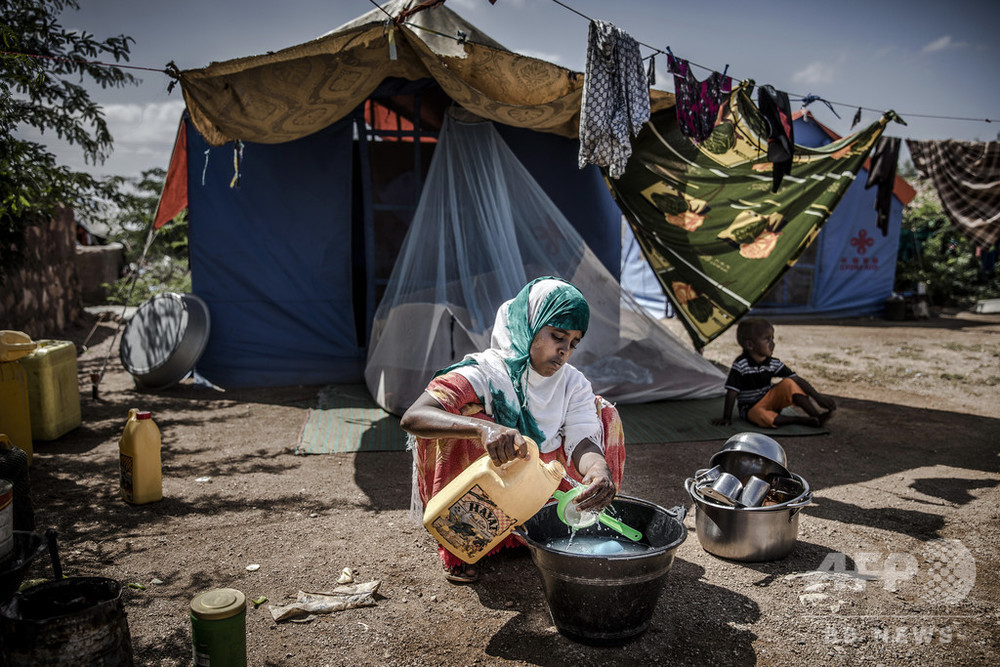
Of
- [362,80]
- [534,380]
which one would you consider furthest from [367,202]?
[534,380]

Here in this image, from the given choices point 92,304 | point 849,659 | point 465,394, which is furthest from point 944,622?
point 92,304

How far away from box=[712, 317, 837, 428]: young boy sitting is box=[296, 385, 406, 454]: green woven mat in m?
2.41

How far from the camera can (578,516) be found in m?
2.17

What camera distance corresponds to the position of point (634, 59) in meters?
4.15

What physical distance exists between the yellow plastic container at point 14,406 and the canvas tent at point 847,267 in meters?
10.1

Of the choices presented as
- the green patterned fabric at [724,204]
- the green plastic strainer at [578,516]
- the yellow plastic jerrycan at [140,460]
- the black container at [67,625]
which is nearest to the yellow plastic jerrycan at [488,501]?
the green plastic strainer at [578,516]

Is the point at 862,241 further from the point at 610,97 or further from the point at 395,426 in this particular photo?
the point at 395,426

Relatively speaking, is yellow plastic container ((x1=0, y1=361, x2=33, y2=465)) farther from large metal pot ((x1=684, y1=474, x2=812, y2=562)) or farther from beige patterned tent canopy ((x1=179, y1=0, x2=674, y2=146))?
large metal pot ((x1=684, y1=474, x2=812, y2=562))

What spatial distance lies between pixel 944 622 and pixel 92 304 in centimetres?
1397

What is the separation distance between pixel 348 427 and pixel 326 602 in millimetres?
2371

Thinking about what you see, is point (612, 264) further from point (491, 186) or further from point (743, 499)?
point (743, 499)

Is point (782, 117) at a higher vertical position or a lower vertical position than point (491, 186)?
higher

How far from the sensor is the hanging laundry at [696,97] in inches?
177

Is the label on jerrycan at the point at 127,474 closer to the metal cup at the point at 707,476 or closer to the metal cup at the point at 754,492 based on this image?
the metal cup at the point at 707,476
